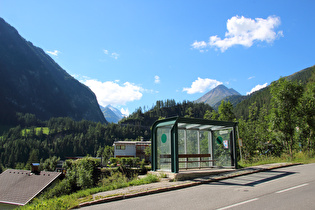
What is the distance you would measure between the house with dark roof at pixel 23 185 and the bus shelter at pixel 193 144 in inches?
559

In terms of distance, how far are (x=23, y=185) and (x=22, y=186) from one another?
19 centimetres

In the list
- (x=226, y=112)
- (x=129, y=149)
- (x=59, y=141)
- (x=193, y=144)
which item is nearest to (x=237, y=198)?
(x=193, y=144)

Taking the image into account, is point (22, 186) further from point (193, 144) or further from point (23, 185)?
point (193, 144)

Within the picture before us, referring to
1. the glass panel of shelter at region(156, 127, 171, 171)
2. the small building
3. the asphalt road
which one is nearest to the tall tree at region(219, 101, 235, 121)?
the glass panel of shelter at region(156, 127, 171, 171)

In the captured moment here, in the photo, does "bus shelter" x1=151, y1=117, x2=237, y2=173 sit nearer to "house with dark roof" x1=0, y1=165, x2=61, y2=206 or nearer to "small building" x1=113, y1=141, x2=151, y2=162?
"house with dark roof" x1=0, y1=165, x2=61, y2=206

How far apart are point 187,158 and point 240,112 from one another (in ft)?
436

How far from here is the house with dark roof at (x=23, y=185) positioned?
20900mm

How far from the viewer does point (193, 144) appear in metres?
13.6

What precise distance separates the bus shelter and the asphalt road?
2.85 meters

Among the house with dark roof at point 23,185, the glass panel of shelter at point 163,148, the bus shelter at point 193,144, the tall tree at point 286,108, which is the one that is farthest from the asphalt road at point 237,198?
the house with dark roof at point 23,185

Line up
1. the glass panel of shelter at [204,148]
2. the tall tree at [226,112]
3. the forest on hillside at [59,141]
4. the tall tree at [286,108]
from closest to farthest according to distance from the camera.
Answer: the glass panel of shelter at [204,148]
the tall tree at [286,108]
the tall tree at [226,112]
the forest on hillside at [59,141]

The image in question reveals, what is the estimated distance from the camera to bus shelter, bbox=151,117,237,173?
11.3 m

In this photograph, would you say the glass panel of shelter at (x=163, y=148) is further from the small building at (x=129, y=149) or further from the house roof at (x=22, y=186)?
the small building at (x=129, y=149)

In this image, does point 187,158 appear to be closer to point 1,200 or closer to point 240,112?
point 1,200
